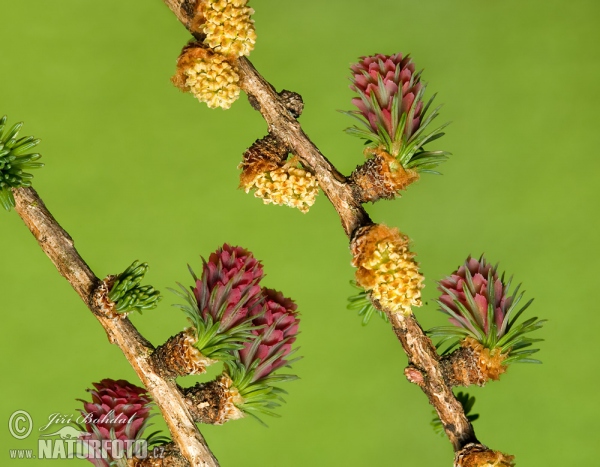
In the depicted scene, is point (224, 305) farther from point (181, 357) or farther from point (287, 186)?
point (287, 186)

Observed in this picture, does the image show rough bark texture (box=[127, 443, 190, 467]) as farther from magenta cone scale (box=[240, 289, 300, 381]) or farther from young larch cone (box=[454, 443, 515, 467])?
young larch cone (box=[454, 443, 515, 467])

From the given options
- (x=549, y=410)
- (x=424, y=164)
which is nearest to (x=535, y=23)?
(x=424, y=164)

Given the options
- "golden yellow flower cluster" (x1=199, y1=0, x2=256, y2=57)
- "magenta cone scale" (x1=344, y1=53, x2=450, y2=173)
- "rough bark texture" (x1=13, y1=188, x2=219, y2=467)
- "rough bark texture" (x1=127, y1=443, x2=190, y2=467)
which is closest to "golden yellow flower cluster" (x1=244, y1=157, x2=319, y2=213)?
"magenta cone scale" (x1=344, y1=53, x2=450, y2=173)

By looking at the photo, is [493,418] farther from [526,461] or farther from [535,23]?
[535,23]

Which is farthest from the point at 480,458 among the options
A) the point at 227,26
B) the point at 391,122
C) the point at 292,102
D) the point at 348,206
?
the point at 227,26

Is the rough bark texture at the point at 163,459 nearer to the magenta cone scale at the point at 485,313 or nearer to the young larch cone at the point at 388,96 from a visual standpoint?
the magenta cone scale at the point at 485,313

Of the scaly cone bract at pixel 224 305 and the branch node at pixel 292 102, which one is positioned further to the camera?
the branch node at pixel 292 102

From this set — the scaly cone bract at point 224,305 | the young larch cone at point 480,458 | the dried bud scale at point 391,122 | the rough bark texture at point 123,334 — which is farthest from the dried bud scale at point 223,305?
the young larch cone at point 480,458

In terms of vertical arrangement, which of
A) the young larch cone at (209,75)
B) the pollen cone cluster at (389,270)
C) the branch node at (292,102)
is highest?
the young larch cone at (209,75)
